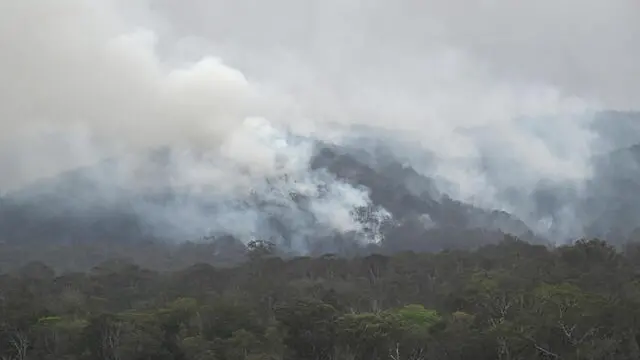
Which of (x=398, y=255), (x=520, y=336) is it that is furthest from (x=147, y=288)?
(x=520, y=336)

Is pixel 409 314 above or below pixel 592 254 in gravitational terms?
below

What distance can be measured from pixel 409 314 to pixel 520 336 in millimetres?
16458

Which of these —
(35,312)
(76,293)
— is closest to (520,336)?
(35,312)

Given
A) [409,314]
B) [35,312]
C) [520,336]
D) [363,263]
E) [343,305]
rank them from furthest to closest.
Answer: [363,263], [343,305], [409,314], [35,312], [520,336]

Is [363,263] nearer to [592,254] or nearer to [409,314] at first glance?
[592,254]

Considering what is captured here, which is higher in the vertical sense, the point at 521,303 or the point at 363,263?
the point at 363,263

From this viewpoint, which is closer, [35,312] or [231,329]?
[231,329]

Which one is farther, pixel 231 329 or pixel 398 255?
pixel 398 255

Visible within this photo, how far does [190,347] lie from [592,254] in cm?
5087

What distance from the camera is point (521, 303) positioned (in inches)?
2275

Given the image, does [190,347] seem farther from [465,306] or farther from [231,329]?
[465,306]

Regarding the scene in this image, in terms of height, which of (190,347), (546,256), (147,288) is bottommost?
(190,347)

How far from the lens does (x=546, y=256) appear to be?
8638 cm

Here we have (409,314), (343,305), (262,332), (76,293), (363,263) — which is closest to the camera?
(262,332)
